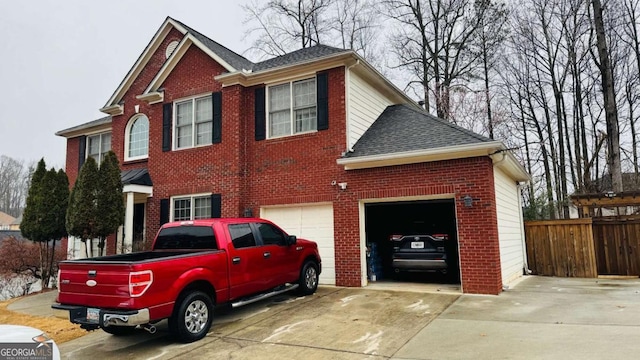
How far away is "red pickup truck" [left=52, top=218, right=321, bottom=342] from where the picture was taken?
5.30 m

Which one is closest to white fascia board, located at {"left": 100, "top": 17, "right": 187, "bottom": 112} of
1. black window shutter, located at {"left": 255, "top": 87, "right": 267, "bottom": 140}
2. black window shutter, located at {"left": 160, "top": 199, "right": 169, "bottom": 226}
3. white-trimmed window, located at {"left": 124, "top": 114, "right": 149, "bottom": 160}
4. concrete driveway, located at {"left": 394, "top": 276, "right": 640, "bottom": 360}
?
white-trimmed window, located at {"left": 124, "top": 114, "right": 149, "bottom": 160}

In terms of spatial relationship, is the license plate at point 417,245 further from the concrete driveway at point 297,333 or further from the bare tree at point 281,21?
the bare tree at point 281,21

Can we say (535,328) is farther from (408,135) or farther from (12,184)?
(12,184)

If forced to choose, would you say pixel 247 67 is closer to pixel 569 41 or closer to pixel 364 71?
pixel 364 71

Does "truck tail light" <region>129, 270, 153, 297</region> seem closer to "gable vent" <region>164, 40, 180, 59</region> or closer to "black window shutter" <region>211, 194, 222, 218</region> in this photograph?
A: "black window shutter" <region>211, 194, 222, 218</region>

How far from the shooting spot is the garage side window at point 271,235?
7.76 metres

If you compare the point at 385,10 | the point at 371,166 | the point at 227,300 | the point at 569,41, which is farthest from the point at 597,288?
the point at 385,10

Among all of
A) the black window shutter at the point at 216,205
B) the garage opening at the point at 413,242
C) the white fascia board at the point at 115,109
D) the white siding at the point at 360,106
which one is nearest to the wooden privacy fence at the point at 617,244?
the garage opening at the point at 413,242

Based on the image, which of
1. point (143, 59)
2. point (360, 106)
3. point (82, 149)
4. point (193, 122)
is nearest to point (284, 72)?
point (360, 106)

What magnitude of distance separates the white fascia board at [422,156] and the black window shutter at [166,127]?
20.9ft

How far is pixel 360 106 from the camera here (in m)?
11.3

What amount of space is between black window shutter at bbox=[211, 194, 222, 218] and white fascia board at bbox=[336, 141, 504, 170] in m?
4.03

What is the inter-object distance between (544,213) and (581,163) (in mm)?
7932

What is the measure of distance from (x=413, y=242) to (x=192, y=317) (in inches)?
229
